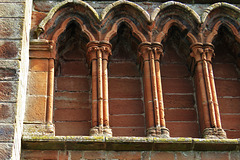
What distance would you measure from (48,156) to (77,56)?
6.09 ft

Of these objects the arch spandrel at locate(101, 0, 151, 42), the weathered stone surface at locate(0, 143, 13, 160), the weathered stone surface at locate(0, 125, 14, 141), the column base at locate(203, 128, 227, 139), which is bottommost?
the weathered stone surface at locate(0, 143, 13, 160)

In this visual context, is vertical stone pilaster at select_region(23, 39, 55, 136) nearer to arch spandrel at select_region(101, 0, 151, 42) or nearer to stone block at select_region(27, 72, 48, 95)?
stone block at select_region(27, 72, 48, 95)

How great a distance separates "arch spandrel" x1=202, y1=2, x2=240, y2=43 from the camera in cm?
800

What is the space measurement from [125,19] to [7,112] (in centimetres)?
257

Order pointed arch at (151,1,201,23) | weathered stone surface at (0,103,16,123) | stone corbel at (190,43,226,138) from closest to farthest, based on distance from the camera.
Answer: weathered stone surface at (0,103,16,123) < stone corbel at (190,43,226,138) < pointed arch at (151,1,201,23)

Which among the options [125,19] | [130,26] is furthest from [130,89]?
[125,19]

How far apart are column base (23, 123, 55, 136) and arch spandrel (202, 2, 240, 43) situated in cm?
271

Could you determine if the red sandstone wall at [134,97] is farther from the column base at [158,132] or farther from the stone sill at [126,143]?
the stone sill at [126,143]

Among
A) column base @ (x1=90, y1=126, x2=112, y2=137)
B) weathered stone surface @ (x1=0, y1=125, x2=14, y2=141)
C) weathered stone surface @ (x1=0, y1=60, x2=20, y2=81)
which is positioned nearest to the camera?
weathered stone surface @ (x1=0, y1=125, x2=14, y2=141)

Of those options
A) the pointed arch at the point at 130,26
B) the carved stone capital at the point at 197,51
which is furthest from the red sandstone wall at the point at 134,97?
the pointed arch at the point at 130,26

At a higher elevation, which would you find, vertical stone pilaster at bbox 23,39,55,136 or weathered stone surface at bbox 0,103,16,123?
vertical stone pilaster at bbox 23,39,55,136

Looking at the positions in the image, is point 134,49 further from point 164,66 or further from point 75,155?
point 75,155

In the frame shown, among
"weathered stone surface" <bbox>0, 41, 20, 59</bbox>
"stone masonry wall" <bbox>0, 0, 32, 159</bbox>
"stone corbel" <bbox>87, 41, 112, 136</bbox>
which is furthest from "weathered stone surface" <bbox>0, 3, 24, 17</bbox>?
"stone corbel" <bbox>87, 41, 112, 136</bbox>

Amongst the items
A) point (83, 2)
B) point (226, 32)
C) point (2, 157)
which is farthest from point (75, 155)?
point (226, 32)
